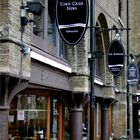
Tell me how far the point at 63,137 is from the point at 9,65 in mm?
7341

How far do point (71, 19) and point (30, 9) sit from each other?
1238mm

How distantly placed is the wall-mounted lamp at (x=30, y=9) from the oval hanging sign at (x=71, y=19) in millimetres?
841

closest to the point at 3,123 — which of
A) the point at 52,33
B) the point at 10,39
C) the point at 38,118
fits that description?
the point at 10,39

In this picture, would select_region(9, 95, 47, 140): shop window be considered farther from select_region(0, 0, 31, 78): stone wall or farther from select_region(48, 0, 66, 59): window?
select_region(0, 0, 31, 78): stone wall

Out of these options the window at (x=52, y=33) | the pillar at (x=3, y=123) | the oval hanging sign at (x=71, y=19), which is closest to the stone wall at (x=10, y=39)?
the pillar at (x=3, y=123)

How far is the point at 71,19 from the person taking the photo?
10.4 m

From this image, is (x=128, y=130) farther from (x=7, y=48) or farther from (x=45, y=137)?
(x=7, y=48)

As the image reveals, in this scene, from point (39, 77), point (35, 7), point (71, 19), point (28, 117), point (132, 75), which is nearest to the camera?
point (35, 7)

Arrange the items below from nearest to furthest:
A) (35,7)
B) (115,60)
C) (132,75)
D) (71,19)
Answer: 1. (35,7)
2. (71,19)
3. (115,60)
4. (132,75)

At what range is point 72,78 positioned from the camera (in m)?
15.7

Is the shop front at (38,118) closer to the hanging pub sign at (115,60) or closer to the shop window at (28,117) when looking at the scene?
the shop window at (28,117)

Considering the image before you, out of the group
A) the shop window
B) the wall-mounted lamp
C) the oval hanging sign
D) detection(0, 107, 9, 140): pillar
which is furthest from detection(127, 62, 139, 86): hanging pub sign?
detection(0, 107, 9, 140): pillar

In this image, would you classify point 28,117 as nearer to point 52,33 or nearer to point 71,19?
point 52,33

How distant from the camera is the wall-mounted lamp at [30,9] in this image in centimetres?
952
